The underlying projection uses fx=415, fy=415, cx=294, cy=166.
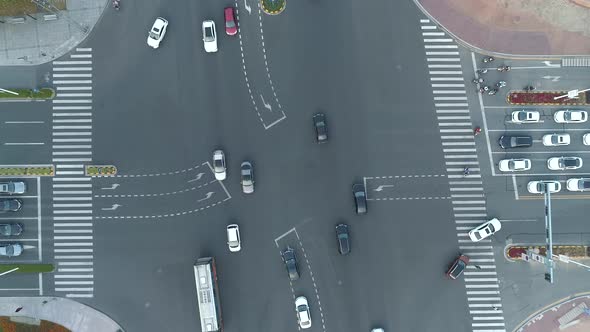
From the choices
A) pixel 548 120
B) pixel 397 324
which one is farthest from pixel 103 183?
pixel 548 120

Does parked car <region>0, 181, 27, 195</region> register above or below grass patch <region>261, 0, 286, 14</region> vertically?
below

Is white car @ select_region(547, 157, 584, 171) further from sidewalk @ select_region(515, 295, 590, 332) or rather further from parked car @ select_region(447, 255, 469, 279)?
sidewalk @ select_region(515, 295, 590, 332)

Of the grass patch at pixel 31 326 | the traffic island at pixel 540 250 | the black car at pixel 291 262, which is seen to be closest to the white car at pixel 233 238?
the black car at pixel 291 262

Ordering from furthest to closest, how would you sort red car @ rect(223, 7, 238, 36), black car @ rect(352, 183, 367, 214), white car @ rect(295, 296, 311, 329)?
red car @ rect(223, 7, 238, 36) → black car @ rect(352, 183, 367, 214) → white car @ rect(295, 296, 311, 329)

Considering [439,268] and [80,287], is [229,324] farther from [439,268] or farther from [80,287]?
[439,268]

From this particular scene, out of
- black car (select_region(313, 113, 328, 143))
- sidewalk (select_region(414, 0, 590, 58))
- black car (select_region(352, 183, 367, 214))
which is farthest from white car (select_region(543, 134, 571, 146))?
black car (select_region(313, 113, 328, 143))

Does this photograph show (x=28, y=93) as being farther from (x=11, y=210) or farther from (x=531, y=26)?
(x=531, y=26)

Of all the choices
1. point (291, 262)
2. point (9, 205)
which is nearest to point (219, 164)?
point (291, 262)
